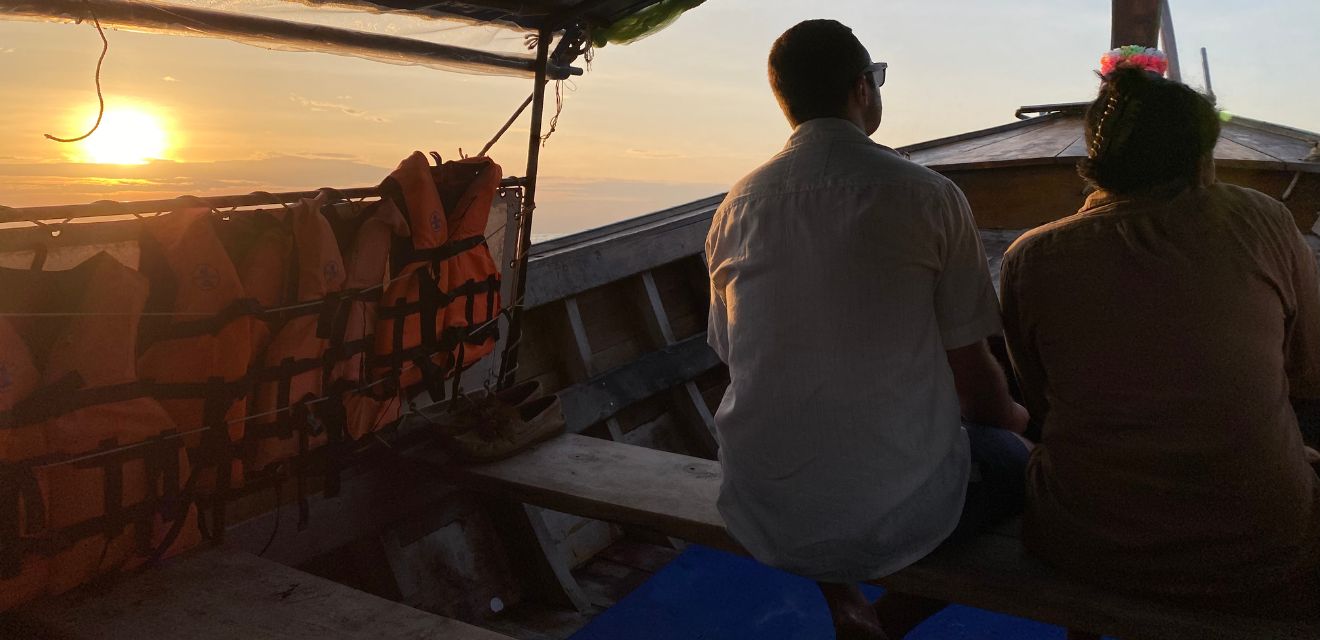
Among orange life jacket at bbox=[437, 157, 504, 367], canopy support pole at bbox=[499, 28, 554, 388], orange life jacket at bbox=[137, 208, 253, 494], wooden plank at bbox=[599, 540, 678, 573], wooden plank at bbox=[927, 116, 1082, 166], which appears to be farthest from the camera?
wooden plank at bbox=[927, 116, 1082, 166]

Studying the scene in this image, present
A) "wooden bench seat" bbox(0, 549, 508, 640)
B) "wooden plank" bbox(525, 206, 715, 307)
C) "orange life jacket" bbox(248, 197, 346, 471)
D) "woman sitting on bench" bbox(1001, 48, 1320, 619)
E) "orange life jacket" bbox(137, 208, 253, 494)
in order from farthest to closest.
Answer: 1. "wooden plank" bbox(525, 206, 715, 307)
2. "orange life jacket" bbox(248, 197, 346, 471)
3. "orange life jacket" bbox(137, 208, 253, 494)
4. "wooden bench seat" bbox(0, 549, 508, 640)
5. "woman sitting on bench" bbox(1001, 48, 1320, 619)

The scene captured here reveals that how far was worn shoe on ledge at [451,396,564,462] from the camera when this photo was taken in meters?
2.94

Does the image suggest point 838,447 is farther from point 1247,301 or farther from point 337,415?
point 337,415

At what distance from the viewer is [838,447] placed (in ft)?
5.73

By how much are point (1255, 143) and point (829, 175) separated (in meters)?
4.81

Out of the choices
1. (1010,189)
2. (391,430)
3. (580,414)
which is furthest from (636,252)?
(1010,189)

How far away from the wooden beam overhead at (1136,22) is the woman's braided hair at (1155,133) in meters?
6.44

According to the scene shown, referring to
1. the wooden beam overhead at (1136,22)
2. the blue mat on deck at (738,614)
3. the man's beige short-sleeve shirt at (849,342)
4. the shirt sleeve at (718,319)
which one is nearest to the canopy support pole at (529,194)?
the blue mat on deck at (738,614)

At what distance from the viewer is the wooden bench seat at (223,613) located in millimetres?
1920

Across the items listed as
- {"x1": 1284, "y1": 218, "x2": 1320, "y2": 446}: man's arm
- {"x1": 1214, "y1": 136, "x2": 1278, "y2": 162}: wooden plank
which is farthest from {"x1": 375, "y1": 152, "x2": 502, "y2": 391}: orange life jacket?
{"x1": 1214, "y1": 136, "x2": 1278, "y2": 162}: wooden plank

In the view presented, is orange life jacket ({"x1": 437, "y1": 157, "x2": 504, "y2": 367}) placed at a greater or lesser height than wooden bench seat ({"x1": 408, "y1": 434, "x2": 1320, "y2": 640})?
greater

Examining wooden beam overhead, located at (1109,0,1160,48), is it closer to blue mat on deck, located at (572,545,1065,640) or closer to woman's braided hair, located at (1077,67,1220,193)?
blue mat on deck, located at (572,545,1065,640)

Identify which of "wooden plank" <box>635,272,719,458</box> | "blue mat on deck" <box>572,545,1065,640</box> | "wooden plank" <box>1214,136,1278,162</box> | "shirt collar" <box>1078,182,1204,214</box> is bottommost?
"blue mat on deck" <box>572,545,1065,640</box>

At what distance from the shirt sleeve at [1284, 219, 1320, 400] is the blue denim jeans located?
0.57 meters
